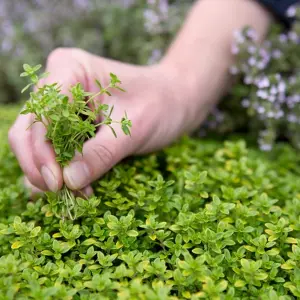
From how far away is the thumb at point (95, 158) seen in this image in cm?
125

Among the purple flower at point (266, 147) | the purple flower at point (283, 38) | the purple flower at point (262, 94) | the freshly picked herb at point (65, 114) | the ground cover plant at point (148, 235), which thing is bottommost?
the purple flower at point (266, 147)

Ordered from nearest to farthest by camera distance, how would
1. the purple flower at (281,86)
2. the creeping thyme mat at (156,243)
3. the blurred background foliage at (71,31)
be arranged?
the creeping thyme mat at (156,243), the purple flower at (281,86), the blurred background foliage at (71,31)

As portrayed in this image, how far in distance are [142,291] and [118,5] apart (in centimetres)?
229

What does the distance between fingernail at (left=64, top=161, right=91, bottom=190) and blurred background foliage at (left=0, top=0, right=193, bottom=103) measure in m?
1.47

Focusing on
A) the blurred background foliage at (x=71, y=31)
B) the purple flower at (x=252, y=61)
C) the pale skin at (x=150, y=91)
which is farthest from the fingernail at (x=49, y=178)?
the blurred background foliage at (x=71, y=31)

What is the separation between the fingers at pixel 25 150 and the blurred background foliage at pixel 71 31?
1.33 meters

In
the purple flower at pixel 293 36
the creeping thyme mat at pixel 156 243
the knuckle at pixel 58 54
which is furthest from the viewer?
the purple flower at pixel 293 36

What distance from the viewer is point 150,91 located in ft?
5.53

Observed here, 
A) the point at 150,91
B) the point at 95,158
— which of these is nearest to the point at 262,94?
the point at 150,91

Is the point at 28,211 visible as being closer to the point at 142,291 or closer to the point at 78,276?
the point at 78,276

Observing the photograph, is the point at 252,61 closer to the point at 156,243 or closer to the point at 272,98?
the point at 272,98

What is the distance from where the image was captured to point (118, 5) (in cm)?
293

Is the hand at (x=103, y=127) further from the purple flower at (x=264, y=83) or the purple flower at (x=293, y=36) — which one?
the purple flower at (x=293, y=36)

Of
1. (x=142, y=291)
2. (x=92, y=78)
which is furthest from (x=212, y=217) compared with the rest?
(x=92, y=78)
